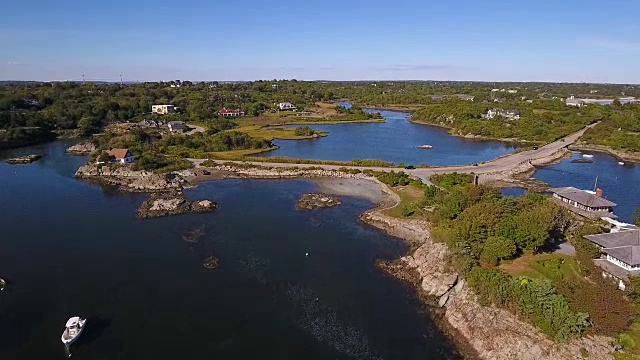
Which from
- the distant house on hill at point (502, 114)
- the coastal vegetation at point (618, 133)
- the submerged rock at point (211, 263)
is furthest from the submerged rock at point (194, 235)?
the distant house on hill at point (502, 114)

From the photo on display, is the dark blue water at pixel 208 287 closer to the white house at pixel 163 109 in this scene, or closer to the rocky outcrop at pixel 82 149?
the rocky outcrop at pixel 82 149

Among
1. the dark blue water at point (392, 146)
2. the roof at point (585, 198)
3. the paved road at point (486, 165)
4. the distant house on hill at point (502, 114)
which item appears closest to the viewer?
the roof at point (585, 198)

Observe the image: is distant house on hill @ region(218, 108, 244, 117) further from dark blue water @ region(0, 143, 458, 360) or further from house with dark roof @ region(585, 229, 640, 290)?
house with dark roof @ region(585, 229, 640, 290)

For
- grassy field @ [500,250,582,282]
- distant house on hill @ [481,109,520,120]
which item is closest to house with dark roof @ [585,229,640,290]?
grassy field @ [500,250,582,282]

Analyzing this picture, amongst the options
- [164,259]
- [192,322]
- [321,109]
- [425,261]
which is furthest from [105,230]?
[321,109]

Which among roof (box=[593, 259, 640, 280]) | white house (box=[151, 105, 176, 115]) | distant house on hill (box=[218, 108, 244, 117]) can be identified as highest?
white house (box=[151, 105, 176, 115])
